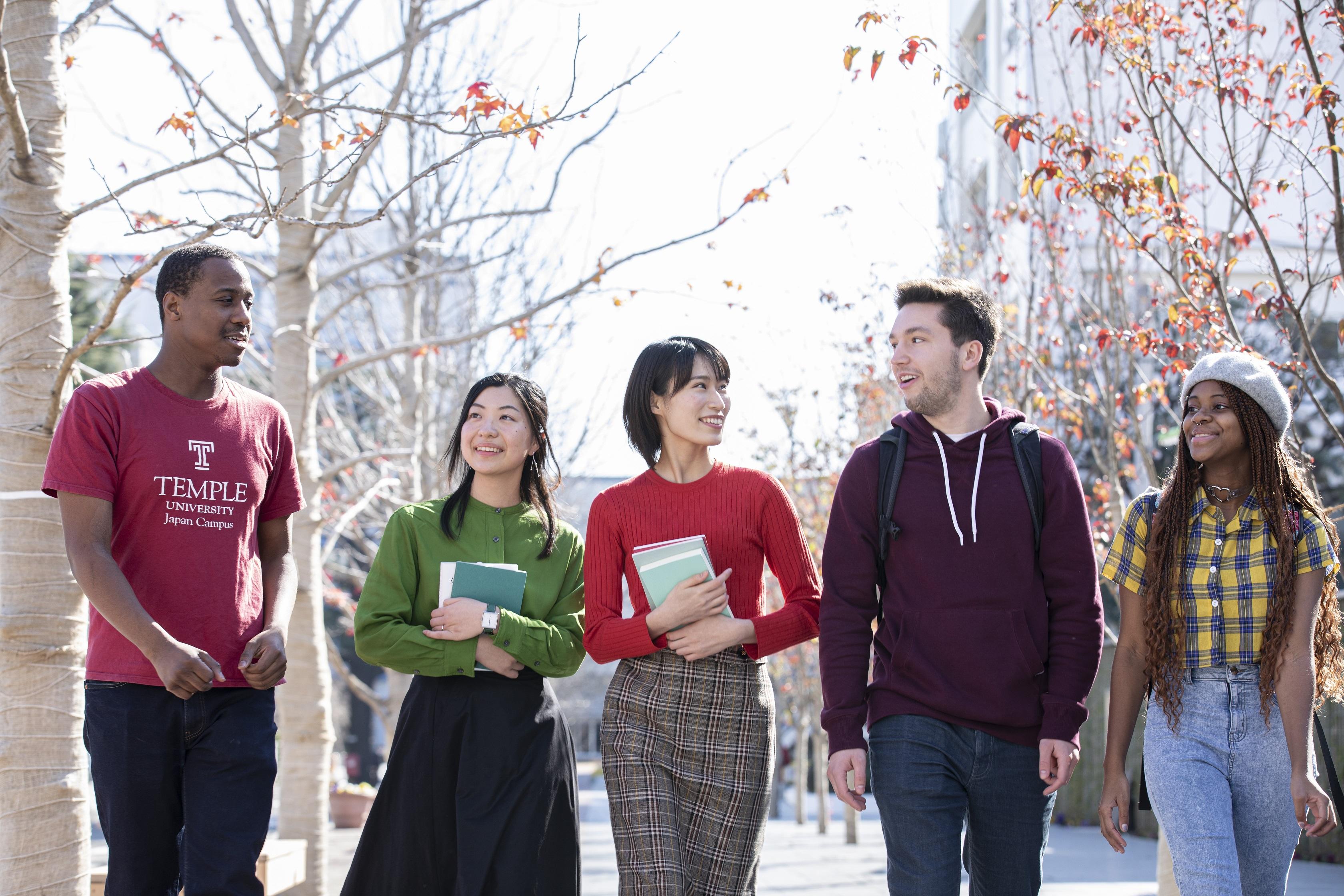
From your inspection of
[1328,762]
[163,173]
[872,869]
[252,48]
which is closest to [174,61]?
[252,48]

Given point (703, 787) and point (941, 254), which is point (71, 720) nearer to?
point (703, 787)

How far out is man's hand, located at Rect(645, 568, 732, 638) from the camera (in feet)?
12.0

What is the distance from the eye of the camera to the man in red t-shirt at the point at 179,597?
10.9ft

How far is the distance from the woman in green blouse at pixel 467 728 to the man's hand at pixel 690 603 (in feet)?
1.30

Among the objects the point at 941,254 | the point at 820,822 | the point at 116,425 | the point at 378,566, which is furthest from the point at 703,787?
the point at 820,822

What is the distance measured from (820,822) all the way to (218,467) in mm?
22089

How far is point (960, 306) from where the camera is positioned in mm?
3707

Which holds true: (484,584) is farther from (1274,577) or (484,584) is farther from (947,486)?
(1274,577)

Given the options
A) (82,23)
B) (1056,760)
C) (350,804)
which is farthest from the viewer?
(350,804)

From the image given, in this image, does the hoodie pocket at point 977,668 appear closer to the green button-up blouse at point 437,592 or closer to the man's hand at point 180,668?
the green button-up blouse at point 437,592

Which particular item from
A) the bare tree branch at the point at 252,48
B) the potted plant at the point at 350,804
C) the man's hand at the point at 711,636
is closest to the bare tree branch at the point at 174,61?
the bare tree branch at the point at 252,48

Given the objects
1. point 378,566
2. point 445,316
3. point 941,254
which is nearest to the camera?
point 378,566

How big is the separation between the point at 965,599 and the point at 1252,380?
1135 mm

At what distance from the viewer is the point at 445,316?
15297 mm
